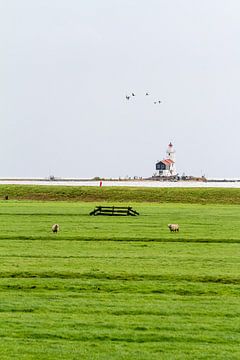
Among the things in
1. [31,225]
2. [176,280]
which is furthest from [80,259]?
[31,225]

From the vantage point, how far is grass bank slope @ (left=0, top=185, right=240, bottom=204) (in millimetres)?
98312

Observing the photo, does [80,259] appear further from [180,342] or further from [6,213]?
[6,213]

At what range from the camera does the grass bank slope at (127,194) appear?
323ft

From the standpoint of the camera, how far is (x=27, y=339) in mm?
16156

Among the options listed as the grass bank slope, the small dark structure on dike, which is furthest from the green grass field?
the grass bank slope

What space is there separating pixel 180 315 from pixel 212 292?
347cm

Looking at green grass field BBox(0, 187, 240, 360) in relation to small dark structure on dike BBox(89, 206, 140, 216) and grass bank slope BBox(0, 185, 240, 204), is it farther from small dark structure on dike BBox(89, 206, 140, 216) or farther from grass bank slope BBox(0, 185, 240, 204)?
Result: grass bank slope BBox(0, 185, 240, 204)

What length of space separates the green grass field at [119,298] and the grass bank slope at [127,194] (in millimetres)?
60041

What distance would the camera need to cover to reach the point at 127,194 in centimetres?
10125

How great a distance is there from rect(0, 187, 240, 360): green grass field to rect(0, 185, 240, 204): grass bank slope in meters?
60.0

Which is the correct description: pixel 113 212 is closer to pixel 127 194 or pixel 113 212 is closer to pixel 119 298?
pixel 127 194

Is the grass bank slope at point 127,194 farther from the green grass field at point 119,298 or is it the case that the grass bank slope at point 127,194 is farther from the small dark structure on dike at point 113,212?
the green grass field at point 119,298

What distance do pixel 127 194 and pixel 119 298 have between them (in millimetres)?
80705

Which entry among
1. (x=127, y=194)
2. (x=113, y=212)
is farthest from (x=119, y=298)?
(x=127, y=194)
